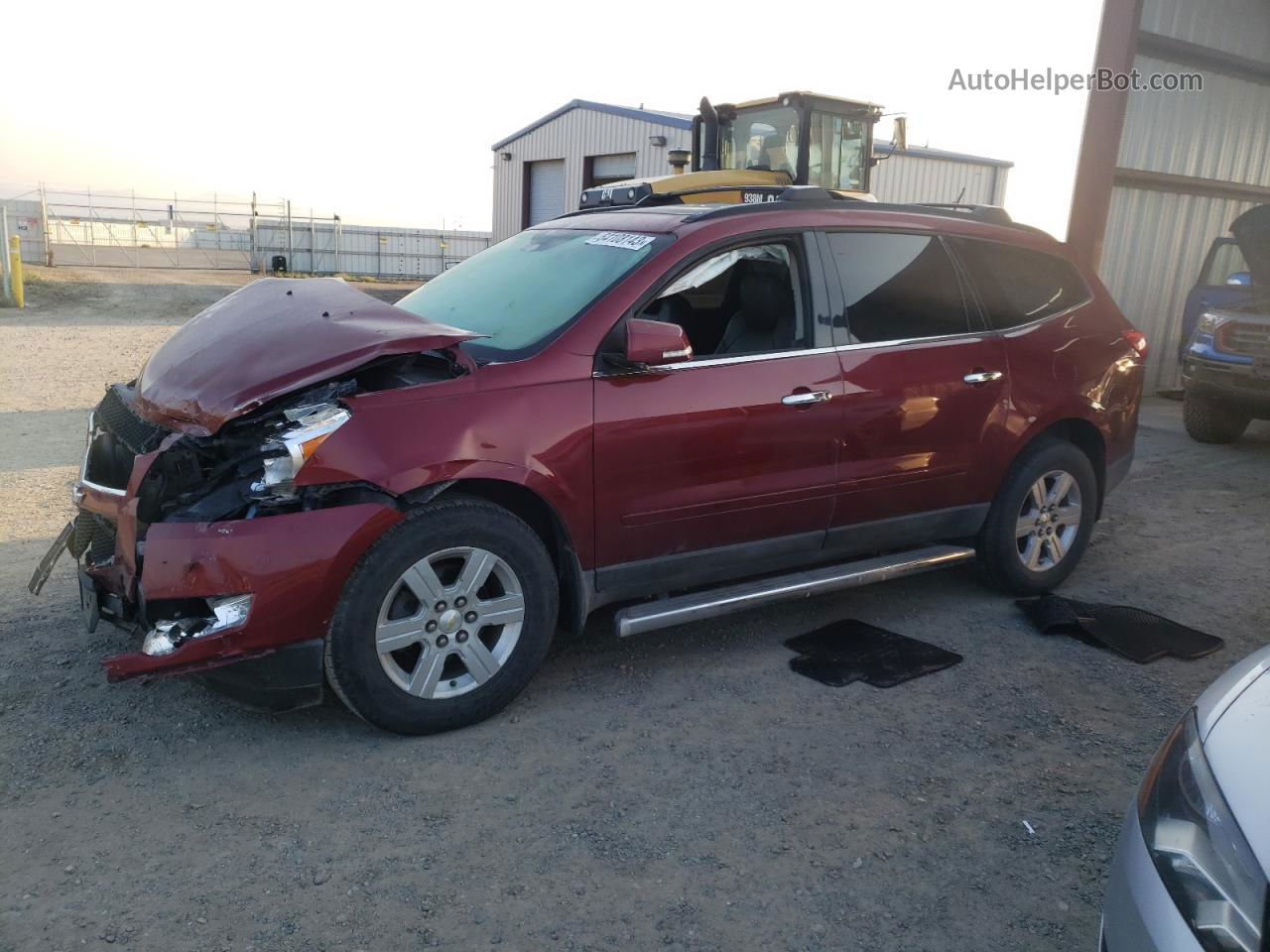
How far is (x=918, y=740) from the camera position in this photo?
3.58 metres

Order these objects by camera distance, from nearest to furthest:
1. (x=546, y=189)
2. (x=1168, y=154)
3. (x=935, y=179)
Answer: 1. (x=1168, y=154)
2. (x=935, y=179)
3. (x=546, y=189)

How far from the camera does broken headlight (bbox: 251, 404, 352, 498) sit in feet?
10.3

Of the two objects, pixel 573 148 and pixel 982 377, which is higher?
pixel 573 148

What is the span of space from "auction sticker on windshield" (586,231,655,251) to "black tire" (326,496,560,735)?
1.26 metres

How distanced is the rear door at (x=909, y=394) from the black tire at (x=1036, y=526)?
150 millimetres

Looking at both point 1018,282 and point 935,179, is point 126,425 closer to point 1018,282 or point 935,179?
point 1018,282

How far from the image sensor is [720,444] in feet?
12.8

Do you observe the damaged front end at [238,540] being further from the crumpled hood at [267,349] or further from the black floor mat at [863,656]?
the black floor mat at [863,656]

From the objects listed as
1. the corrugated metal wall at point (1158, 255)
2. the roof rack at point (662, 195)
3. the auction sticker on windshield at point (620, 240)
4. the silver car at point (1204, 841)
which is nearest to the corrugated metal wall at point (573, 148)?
the corrugated metal wall at point (1158, 255)

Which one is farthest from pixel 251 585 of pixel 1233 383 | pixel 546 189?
pixel 546 189

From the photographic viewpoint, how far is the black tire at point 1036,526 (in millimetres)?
4875

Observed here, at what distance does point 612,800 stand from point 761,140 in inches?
381

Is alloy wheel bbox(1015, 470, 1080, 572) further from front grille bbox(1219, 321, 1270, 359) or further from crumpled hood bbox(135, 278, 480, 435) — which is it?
front grille bbox(1219, 321, 1270, 359)

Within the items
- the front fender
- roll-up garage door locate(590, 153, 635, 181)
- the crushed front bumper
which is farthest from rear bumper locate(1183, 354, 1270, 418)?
roll-up garage door locate(590, 153, 635, 181)
